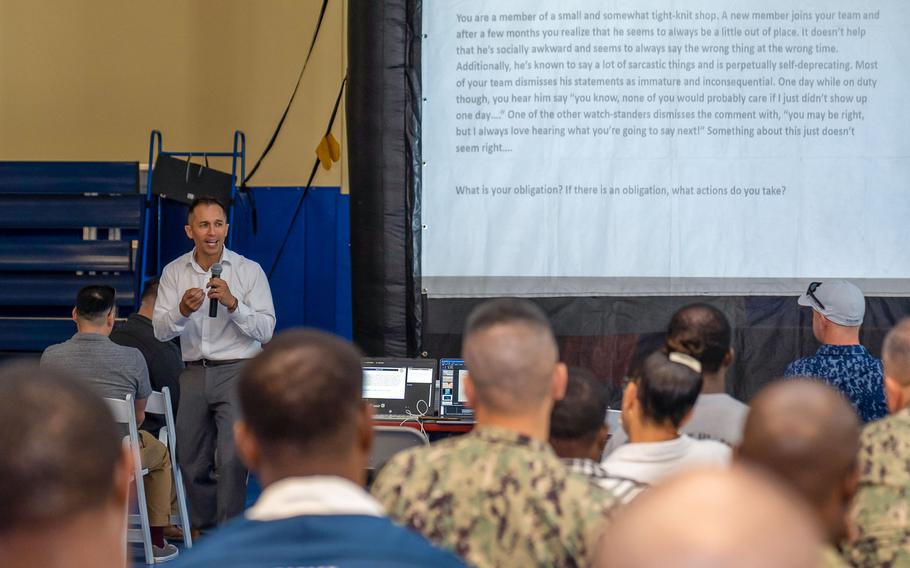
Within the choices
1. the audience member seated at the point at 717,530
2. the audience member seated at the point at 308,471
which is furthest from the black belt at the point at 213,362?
the audience member seated at the point at 717,530

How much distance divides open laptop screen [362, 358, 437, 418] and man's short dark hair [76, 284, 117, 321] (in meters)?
1.28

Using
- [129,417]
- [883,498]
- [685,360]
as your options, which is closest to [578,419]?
[685,360]

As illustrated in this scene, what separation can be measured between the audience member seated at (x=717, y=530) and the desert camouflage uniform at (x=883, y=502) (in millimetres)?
1621

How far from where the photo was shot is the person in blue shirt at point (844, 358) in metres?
3.90

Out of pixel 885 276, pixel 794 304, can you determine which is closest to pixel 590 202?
pixel 794 304

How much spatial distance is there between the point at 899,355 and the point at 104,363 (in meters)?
3.50

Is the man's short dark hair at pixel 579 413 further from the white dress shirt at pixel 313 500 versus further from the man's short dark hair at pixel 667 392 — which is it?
the white dress shirt at pixel 313 500

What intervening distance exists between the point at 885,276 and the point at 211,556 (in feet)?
14.9

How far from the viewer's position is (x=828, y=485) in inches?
61.6

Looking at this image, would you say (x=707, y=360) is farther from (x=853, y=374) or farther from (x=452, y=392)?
(x=452, y=392)

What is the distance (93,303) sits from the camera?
16.6 feet

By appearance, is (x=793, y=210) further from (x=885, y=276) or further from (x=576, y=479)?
(x=576, y=479)

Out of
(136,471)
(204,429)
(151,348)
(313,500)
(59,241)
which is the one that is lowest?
(136,471)

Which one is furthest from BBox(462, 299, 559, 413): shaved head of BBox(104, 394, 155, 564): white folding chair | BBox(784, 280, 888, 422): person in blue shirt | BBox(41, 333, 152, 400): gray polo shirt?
BBox(41, 333, 152, 400): gray polo shirt
